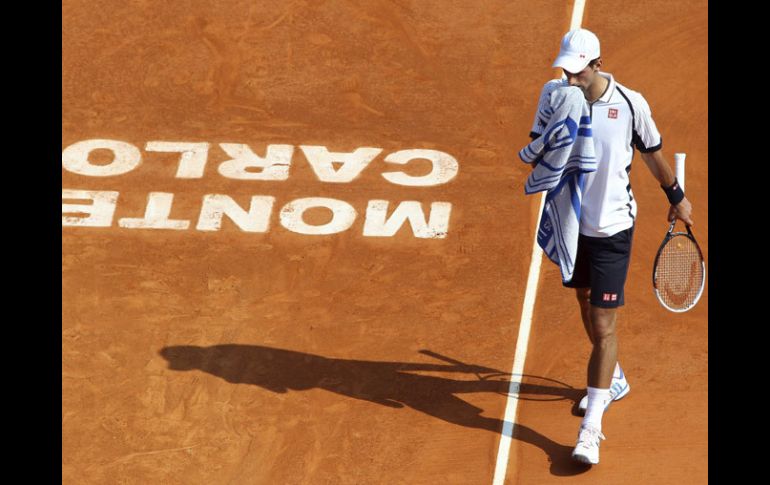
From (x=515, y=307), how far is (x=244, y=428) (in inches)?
117

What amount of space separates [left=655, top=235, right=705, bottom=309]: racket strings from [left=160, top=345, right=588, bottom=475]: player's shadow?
4.53ft

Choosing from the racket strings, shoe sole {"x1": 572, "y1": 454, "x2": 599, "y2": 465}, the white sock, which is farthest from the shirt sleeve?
shoe sole {"x1": 572, "y1": 454, "x2": 599, "y2": 465}

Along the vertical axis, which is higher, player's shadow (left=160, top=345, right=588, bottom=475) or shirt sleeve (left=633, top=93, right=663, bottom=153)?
shirt sleeve (left=633, top=93, right=663, bottom=153)

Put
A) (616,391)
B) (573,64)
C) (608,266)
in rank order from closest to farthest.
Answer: (573,64), (608,266), (616,391)

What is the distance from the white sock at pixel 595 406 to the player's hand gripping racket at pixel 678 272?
2.89ft

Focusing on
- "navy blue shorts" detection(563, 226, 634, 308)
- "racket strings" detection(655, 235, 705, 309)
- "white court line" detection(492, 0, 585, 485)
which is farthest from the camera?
"white court line" detection(492, 0, 585, 485)

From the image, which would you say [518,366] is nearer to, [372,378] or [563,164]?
[372,378]

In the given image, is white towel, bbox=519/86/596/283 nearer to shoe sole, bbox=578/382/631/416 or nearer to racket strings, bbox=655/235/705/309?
racket strings, bbox=655/235/705/309

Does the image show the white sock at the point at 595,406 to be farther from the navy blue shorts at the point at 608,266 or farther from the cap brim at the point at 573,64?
the cap brim at the point at 573,64

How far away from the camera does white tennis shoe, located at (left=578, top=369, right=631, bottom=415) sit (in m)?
9.02

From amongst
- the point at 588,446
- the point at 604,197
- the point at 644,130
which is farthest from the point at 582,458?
the point at 644,130

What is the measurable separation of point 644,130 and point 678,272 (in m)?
1.31

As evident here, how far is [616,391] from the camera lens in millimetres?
9086

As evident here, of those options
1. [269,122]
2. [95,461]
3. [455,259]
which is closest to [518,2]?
[269,122]
